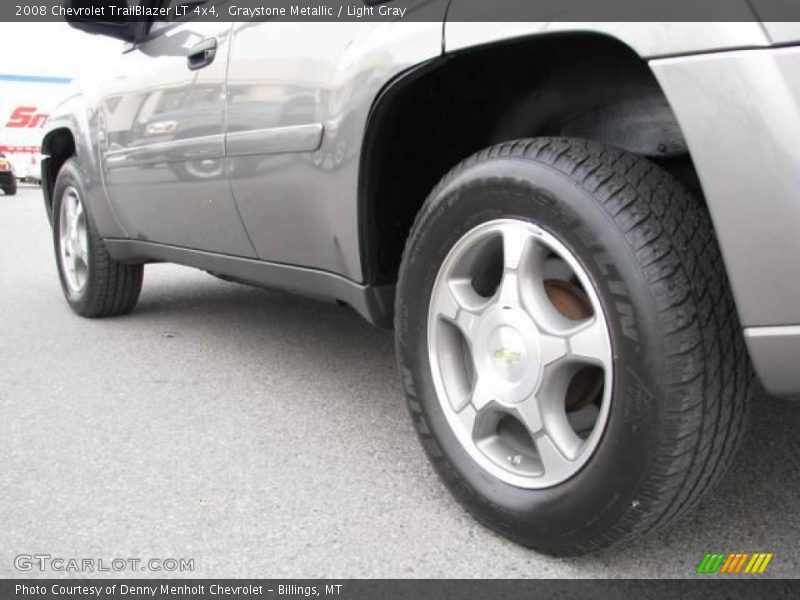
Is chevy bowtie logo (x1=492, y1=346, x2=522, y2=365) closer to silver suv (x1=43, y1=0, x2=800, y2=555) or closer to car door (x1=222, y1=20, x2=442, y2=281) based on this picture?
silver suv (x1=43, y1=0, x2=800, y2=555)

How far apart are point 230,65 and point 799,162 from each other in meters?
1.83

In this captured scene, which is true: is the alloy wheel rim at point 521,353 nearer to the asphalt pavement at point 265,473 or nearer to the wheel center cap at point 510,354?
the wheel center cap at point 510,354

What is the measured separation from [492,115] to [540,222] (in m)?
0.63

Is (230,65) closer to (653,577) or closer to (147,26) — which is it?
(147,26)

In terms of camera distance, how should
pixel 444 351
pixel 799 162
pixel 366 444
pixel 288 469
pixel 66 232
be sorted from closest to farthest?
pixel 799 162 → pixel 444 351 → pixel 288 469 → pixel 366 444 → pixel 66 232

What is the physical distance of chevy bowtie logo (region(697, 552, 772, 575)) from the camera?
158 centimetres

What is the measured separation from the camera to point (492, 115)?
81.4 inches

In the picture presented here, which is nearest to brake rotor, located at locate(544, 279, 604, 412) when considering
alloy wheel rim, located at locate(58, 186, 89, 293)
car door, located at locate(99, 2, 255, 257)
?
car door, located at locate(99, 2, 255, 257)

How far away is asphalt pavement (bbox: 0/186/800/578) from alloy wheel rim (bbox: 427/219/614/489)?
226mm

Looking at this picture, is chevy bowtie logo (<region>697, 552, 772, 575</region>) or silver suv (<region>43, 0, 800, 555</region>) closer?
silver suv (<region>43, 0, 800, 555</region>)

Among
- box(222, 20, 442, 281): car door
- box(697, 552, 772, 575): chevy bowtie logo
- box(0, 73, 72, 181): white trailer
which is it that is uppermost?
box(222, 20, 442, 281): car door

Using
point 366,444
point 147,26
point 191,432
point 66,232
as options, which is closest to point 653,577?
point 366,444

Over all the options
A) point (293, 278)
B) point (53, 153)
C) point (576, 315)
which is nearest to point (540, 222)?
point (576, 315)

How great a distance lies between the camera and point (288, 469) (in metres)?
2.15
